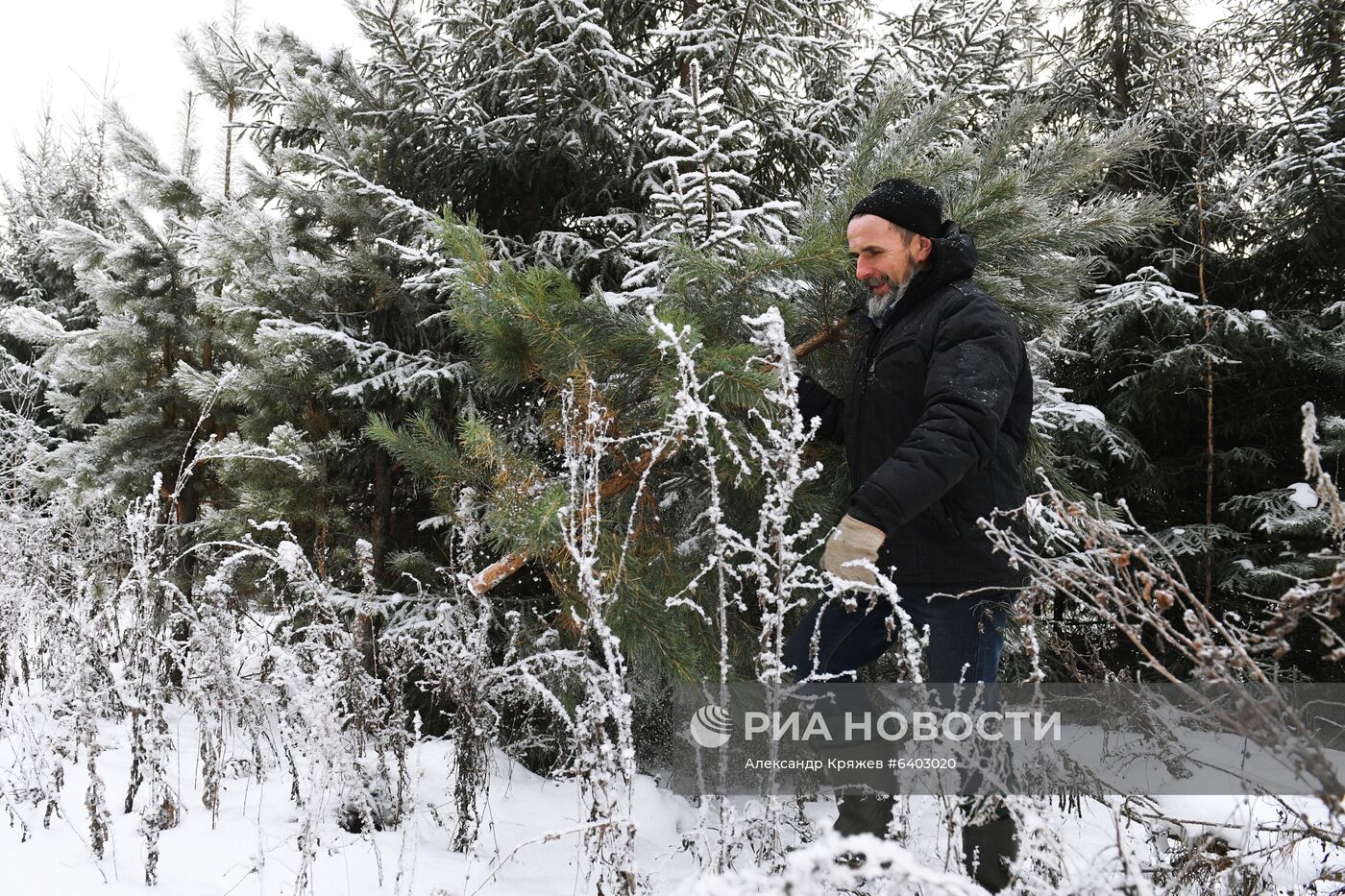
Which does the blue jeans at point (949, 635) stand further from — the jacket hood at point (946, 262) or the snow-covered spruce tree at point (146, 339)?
the snow-covered spruce tree at point (146, 339)

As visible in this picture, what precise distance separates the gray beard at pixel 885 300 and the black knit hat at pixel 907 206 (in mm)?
153

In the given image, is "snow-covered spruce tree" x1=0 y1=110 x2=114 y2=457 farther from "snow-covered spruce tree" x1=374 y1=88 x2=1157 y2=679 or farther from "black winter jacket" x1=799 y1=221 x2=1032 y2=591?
"black winter jacket" x1=799 y1=221 x2=1032 y2=591

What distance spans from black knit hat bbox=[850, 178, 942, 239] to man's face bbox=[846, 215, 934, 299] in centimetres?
2

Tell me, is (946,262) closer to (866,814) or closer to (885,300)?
(885,300)

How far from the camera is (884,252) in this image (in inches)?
95.3

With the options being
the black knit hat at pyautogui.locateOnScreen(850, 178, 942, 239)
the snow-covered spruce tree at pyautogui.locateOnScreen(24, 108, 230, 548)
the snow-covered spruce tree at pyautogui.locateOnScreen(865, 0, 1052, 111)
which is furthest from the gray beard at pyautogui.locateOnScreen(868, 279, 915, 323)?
the snow-covered spruce tree at pyautogui.locateOnScreen(24, 108, 230, 548)

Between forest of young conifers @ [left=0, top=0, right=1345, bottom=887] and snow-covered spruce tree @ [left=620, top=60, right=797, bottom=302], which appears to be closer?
forest of young conifers @ [left=0, top=0, right=1345, bottom=887]

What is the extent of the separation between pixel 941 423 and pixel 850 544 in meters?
0.38

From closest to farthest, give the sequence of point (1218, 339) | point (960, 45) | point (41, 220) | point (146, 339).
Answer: point (146, 339)
point (960, 45)
point (1218, 339)
point (41, 220)

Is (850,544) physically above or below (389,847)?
above

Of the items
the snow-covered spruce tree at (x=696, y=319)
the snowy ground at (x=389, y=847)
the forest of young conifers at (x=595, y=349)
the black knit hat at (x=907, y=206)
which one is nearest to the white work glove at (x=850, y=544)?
the forest of young conifers at (x=595, y=349)

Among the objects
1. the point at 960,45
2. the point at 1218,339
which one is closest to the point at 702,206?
the point at 960,45

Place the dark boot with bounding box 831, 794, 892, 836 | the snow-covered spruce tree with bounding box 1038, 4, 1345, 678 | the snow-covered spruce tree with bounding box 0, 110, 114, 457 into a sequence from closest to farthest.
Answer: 1. the dark boot with bounding box 831, 794, 892, 836
2. the snow-covered spruce tree with bounding box 1038, 4, 1345, 678
3. the snow-covered spruce tree with bounding box 0, 110, 114, 457

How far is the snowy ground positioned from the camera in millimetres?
2146
